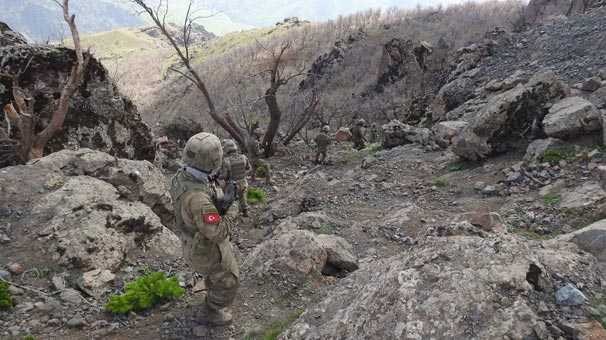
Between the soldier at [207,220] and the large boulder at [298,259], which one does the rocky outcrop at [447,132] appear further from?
the soldier at [207,220]

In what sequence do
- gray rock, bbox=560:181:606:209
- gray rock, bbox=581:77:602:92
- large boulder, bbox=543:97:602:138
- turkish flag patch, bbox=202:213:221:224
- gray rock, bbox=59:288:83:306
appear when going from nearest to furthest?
turkish flag patch, bbox=202:213:221:224 → gray rock, bbox=59:288:83:306 → gray rock, bbox=560:181:606:209 → large boulder, bbox=543:97:602:138 → gray rock, bbox=581:77:602:92

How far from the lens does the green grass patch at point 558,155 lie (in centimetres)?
696

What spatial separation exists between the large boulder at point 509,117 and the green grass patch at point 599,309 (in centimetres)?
620

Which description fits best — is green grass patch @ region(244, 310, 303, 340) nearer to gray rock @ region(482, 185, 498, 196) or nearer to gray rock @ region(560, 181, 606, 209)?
gray rock @ region(560, 181, 606, 209)

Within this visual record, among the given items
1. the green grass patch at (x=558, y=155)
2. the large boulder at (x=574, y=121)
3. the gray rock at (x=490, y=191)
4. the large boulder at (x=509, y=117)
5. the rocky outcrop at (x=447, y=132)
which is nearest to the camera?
the green grass patch at (x=558, y=155)

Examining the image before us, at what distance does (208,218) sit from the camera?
10.6ft

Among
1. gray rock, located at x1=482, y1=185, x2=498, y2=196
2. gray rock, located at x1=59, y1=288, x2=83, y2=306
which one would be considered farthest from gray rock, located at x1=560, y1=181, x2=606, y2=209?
gray rock, located at x1=59, y1=288, x2=83, y2=306

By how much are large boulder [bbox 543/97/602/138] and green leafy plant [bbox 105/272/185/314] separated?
243 inches

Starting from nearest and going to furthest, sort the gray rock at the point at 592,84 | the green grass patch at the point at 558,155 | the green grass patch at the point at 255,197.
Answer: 1. the green grass patch at the point at 558,155
2. the gray rock at the point at 592,84
3. the green grass patch at the point at 255,197

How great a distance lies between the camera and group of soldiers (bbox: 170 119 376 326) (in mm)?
3309

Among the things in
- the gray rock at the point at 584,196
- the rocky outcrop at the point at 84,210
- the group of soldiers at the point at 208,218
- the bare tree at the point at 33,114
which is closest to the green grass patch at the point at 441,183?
the gray rock at the point at 584,196

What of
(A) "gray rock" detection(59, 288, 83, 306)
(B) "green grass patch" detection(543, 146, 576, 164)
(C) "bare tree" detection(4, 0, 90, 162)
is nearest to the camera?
(A) "gray rock" detection(59, 288, 83, 306)

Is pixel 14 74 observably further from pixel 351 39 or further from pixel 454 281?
pixel 351 39

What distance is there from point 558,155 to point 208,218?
19.5 feet
